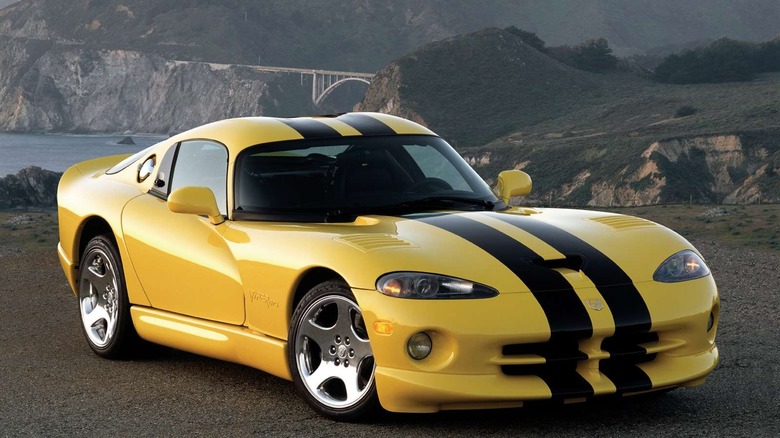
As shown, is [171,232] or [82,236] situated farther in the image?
[82,236]

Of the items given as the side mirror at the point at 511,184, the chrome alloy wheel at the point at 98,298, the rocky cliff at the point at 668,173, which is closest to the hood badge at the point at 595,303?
the side mirror at the point at 511,184

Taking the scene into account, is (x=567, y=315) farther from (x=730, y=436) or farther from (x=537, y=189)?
(x=537, y=189)

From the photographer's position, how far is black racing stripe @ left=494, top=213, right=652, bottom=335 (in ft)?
16.5

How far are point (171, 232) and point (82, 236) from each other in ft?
4.43

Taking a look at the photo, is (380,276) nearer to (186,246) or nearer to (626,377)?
(626,377)

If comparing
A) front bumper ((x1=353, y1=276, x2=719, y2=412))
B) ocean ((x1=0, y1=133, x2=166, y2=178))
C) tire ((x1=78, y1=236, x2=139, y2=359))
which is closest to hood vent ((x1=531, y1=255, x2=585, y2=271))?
front bumper ((x1=353, y1=276, x2=719, y2=412))

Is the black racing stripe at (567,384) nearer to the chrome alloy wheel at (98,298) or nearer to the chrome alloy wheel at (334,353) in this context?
the chrome alloy wheel at (334,353)

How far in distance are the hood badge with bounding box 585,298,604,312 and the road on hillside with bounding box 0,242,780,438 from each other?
526 mm

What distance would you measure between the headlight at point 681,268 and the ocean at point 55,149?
10354 centimetres

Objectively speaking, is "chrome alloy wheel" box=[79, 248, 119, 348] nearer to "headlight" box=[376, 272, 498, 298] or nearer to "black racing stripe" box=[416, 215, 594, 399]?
"headlight" box=[376, 272, 498, 298]

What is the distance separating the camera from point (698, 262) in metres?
5.61

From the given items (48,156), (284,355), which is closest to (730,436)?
(284,355)

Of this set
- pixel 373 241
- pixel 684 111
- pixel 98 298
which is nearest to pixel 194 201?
Result: pixel 373 241

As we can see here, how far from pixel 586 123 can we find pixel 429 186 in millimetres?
92701
